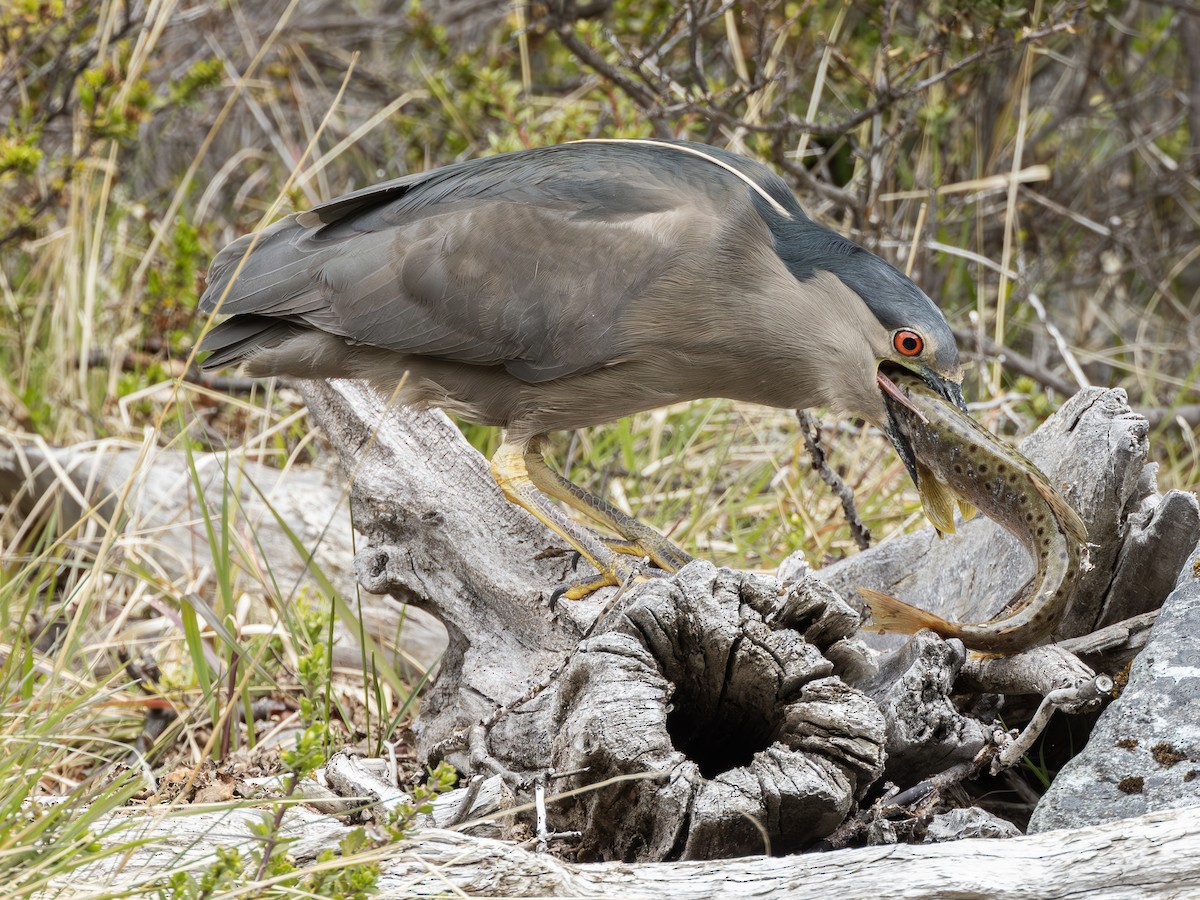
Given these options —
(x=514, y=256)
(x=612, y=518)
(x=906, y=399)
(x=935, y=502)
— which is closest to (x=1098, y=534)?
(x=935, y=502)

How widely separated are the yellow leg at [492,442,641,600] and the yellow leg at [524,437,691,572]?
52mm

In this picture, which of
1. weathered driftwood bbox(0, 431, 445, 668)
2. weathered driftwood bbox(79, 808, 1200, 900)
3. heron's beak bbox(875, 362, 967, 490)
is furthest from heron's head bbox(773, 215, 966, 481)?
weathered driftwood bbox(0, 431, 445, 668)

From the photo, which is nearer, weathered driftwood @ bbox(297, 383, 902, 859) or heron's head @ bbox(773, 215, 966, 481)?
weathered driftwood @ bbox(297, 383, 902, 859)

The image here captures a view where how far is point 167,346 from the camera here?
217 inches

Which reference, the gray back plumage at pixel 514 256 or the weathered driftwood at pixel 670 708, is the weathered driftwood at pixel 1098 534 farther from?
the gray back plumage at pixel 514 256

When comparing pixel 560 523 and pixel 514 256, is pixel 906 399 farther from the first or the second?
pixel 514 256

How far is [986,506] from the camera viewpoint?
2.91 meters

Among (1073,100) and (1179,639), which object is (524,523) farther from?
(1073,100)

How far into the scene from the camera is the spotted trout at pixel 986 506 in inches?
103

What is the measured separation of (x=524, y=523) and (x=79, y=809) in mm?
1415

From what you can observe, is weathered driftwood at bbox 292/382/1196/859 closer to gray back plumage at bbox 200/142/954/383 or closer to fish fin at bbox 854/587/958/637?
fish fin at bbox 854/587/958/637

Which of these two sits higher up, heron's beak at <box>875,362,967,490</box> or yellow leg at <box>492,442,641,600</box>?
heron's beak at <box>875,362,967,490</box>

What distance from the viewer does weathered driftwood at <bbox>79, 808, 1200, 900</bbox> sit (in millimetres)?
1924

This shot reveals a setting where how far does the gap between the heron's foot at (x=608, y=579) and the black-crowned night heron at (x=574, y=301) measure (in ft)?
0.04
